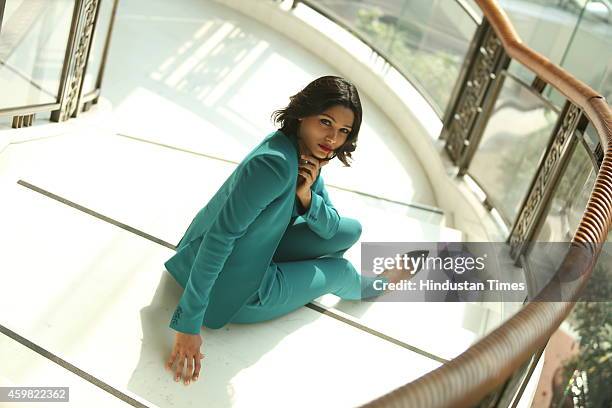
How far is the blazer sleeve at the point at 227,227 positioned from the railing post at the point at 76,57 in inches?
56.2

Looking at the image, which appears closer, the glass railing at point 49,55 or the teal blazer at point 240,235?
the teal blazer at point 240,235

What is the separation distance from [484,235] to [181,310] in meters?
1.87

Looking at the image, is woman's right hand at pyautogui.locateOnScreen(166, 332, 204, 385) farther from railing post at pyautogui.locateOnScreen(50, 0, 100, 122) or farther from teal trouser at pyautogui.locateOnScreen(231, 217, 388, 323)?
railing post at pyautogui.locateOnScreen(50, 0, 100, 122)

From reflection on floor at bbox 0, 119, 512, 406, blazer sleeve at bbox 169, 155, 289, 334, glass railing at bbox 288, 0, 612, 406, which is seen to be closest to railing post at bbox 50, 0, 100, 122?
reflection on floor at bbox 0, 119, 512, 406

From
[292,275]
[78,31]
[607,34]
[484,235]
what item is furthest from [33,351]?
→ [607,34]

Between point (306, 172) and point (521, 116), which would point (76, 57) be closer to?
point (306, 172)

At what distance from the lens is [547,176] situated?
3094mm

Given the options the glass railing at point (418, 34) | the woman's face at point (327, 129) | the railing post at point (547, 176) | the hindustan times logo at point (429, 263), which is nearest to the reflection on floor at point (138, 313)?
the hindustan times logo at point (429, 263)

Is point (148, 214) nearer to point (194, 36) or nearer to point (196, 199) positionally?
point (196, 199)

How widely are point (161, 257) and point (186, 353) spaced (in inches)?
25.0

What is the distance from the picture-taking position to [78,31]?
10.6 feet

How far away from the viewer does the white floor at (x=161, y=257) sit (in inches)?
85.4

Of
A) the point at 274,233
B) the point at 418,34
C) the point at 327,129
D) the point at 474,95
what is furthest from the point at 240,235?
the point at 418,34

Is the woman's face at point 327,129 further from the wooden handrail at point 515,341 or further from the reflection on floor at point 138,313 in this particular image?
the wooden handrail at point 515,341
